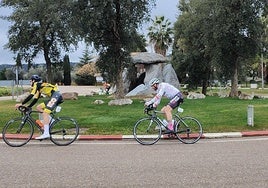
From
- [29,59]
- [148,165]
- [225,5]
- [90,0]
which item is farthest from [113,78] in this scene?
[148,165]

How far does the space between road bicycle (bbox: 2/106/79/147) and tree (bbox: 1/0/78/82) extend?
697 inches

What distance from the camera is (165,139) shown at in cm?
1282

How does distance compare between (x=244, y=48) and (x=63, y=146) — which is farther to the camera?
(x=244, y=48)

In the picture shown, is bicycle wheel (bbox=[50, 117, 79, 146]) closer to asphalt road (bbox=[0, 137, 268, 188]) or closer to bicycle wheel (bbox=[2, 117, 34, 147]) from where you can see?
asphalt road (bbox=[0, 137, 268, 188])

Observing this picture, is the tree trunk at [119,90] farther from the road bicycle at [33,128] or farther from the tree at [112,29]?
the road bicycle at [33,128]

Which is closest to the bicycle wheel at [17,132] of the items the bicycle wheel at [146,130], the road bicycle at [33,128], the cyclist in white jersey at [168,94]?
the road bicycle at [33,128]

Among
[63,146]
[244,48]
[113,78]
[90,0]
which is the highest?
[90,0]

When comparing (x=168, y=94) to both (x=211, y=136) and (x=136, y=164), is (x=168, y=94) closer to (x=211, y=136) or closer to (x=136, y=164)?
(x=211, y=136)

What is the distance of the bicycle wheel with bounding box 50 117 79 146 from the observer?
12.0 m

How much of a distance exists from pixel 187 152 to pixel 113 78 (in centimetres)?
1635

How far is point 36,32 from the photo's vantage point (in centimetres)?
3444

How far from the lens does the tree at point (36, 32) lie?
103ft

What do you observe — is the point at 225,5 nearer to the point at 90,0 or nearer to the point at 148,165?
the point at 90,0

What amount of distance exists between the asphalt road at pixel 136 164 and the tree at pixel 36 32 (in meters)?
19.6
